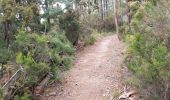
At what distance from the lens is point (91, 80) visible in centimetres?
1147

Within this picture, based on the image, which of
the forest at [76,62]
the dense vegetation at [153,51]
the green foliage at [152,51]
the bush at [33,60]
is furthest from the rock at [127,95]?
the bush at [33,60]

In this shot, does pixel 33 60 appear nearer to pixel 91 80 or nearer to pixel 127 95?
pixel 127 95

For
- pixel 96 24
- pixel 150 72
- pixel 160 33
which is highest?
pixel 160 33

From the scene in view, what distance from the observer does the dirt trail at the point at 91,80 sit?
10.3 meters

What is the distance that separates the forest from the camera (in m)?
7.69

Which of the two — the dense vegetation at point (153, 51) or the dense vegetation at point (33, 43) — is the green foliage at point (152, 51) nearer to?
the dense vegetation at point (153, 51)

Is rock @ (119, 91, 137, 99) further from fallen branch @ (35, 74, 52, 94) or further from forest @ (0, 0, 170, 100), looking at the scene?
fallen branch @ (35, 74, 52, 94)

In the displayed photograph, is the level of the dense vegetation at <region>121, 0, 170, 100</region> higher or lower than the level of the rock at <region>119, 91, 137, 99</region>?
higher

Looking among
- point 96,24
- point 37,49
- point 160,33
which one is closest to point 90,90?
point 37,49

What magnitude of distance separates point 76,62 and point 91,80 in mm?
2952

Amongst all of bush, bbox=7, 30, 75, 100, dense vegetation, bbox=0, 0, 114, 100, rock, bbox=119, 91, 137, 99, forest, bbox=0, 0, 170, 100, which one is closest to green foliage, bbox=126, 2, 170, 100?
forest, bbox=0, 0, 170, 100

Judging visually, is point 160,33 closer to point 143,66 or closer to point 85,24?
point 143,66

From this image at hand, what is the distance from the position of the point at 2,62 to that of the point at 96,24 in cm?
2099

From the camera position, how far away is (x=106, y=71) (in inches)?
485
